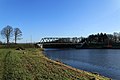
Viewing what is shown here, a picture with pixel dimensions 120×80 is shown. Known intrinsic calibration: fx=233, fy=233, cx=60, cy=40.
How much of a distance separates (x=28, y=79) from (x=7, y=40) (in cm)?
12496

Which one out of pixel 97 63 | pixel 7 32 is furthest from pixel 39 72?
pixel 7 32

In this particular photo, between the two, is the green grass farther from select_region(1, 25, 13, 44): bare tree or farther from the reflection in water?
select_region(1, 25, 13, 44): bare tree

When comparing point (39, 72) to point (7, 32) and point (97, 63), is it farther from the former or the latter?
point (7, 32)

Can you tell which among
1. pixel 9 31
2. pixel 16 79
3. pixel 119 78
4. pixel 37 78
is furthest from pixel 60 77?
pixel 9 31

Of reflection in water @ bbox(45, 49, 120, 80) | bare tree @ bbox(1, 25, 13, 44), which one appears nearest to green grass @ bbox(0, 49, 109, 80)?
reflection in water @ bbox(45, 49, 120, 80)

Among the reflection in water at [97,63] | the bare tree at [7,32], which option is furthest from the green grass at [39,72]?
the bare tree at [7,32]

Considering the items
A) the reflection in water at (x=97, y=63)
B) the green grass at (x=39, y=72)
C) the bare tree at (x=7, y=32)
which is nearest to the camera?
the green grass at (x=39, y=72)

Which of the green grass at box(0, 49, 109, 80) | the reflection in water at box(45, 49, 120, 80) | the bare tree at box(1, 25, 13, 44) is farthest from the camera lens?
the bare tree at box(1, 25, 13, 44)

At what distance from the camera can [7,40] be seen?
14138 cm

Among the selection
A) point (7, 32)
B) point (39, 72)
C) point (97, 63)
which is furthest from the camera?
point (7, 32)

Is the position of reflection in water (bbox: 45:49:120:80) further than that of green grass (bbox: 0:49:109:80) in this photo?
Yes

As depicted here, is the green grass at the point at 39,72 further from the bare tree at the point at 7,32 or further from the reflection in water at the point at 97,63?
the bare tree at the point at 7,32

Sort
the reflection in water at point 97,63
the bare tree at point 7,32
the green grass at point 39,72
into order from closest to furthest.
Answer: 1. the green grass at point 39,72
2. the reflection in water at point 97,63
3. the bare tree at point 7,32

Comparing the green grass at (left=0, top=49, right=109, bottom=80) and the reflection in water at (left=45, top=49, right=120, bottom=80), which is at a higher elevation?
the green grass at (left=0, top=49, right=109, bottom=80)
